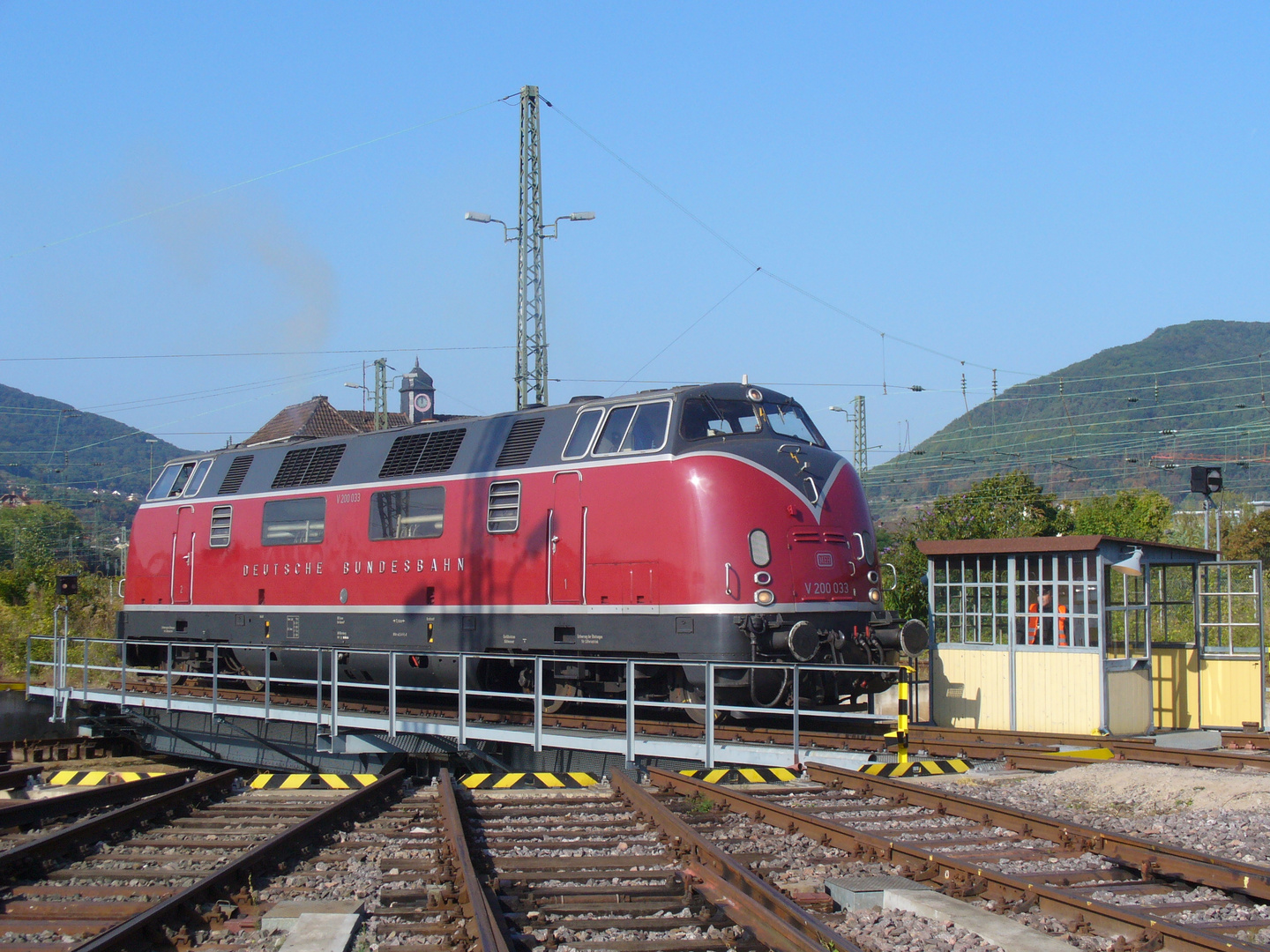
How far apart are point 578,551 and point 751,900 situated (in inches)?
289

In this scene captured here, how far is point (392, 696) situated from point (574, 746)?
2806 millimetres

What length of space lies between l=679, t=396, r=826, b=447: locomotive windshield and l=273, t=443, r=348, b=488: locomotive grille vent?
6429mm

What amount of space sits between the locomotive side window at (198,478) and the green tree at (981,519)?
57.4 ft

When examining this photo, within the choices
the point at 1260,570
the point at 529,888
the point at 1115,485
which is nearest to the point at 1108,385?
the point at 1115,485

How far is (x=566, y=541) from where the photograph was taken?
13.7 m

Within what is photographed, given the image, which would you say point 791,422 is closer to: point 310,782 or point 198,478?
point 310,782

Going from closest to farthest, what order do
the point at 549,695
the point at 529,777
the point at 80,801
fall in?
the point at 80,801 → the point at 529,777 → the point at 549,695

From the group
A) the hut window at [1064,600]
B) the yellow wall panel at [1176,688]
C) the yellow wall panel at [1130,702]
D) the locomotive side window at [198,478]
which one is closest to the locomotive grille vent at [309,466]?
the locomotive side window at [198,478]

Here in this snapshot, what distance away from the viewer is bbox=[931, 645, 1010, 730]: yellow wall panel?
1537 centimetres

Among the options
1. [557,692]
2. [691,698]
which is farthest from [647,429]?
[557,692]

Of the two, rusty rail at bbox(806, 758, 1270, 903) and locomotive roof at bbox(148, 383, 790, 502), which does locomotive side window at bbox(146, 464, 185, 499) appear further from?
rusty rail at bbox(806, 758, 1270, 903)

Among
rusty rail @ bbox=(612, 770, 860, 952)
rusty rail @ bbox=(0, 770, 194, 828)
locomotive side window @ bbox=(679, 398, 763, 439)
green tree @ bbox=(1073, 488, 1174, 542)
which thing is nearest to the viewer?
rusty rail @ bbox=(612, 770, 860, 952)

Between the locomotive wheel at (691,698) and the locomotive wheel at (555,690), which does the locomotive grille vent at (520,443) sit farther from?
the locomotive wheel at (691,698)

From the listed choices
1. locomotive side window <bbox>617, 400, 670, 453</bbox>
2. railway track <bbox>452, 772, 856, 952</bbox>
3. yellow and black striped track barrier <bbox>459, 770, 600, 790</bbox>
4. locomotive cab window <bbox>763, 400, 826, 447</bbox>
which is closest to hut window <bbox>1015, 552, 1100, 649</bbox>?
locomotive cab window <bbox>763, 400, 826, 447</bbox>
